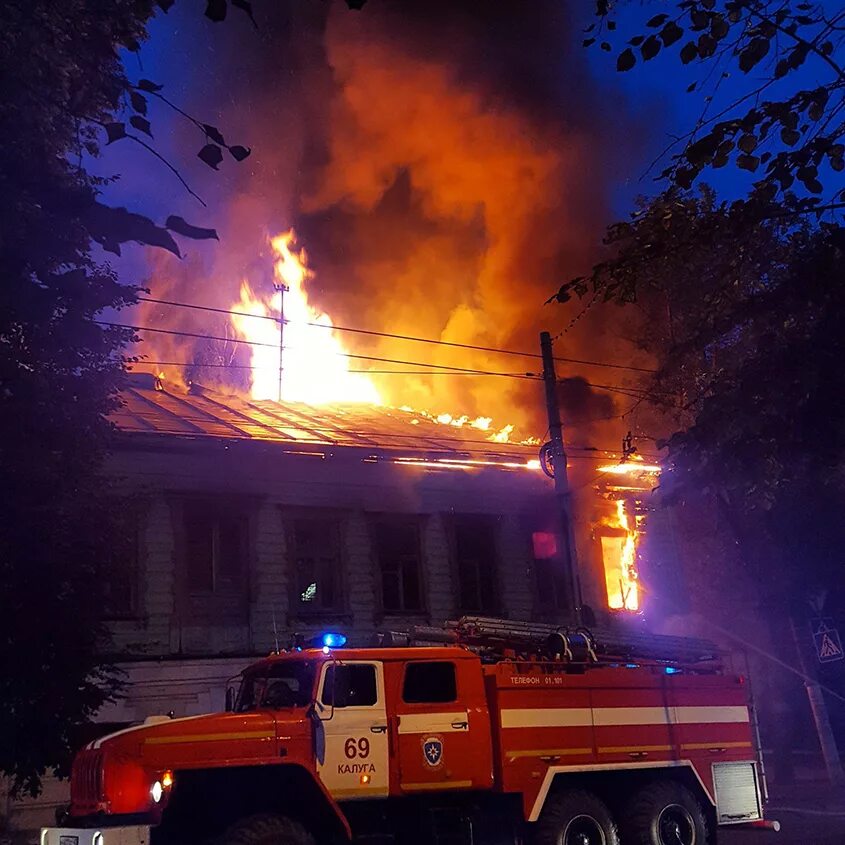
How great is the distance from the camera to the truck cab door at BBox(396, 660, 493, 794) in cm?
983

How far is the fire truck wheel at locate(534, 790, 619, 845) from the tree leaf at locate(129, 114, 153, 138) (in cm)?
866

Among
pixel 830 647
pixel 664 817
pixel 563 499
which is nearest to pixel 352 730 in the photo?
pixel 664 817

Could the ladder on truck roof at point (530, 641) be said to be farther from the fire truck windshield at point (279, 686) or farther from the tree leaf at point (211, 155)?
the tree leaf at point (211, 155)

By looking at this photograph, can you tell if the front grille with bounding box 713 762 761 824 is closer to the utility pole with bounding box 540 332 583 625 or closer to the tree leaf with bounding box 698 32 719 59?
the utility pole with bounding box 540 332 583 625

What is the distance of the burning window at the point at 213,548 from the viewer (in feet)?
59.5

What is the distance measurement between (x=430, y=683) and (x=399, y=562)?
1013 centimetres

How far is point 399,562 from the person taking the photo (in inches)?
802

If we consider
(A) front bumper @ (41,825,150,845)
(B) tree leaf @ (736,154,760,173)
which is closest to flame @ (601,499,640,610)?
(A) front bumper @ (41,825,150,845)

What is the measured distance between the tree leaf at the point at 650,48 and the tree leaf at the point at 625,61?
9 cm

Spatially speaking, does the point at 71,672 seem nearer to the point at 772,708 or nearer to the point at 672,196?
the point at 672,196

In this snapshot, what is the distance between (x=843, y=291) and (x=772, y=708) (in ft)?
69.5

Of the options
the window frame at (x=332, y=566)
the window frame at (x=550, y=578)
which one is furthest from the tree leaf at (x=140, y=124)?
the window frame at (x=550, y=578)

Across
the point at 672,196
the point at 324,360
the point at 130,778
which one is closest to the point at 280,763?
the point at 130,778

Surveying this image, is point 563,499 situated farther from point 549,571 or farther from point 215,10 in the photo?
point 215,10
